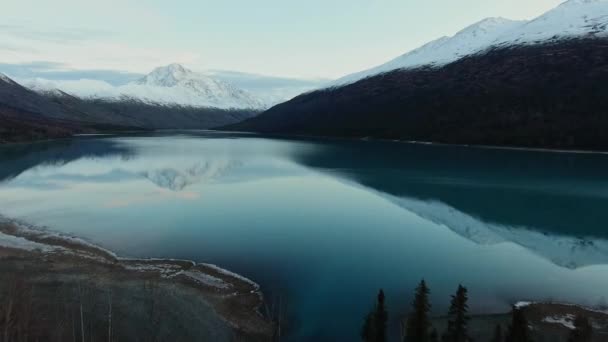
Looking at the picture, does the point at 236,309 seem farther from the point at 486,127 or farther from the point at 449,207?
the point at 486,127

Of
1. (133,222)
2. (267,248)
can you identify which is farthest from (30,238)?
(267,248)

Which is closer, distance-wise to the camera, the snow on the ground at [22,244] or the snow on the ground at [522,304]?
the snow on the ground at [522,304]

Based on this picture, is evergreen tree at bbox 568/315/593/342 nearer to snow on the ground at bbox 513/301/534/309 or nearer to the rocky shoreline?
snow on the ground at bbox 513/301/534/309

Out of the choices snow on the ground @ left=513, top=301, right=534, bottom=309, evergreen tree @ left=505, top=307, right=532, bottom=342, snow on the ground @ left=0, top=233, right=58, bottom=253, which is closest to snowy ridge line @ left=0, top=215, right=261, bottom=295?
snow on the ground @ left=0, top=233, right=58, bottom=253

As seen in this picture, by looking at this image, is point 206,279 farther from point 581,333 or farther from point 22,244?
point 581,333

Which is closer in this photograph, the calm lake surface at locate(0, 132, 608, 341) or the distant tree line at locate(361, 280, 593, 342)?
the distant tree line at locate(361, 280, 593, 342)

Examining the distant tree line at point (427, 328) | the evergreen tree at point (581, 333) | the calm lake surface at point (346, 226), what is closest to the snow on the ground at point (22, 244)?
the calm lake surface at point (346, 226)

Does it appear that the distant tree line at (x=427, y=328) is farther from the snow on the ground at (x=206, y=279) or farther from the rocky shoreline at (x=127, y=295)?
the snow on the ground at (x=206, y=279)
